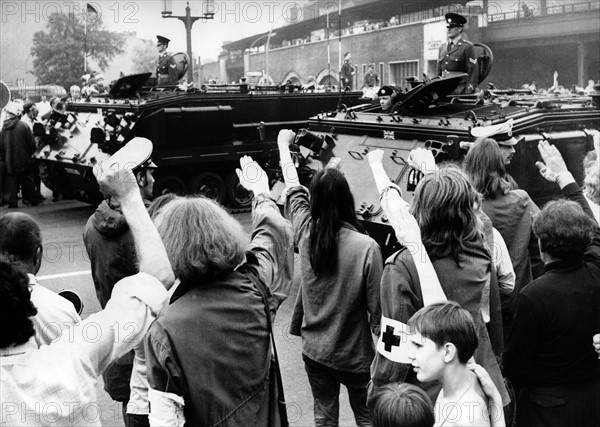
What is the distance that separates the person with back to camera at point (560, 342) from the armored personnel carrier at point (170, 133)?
9603 mm

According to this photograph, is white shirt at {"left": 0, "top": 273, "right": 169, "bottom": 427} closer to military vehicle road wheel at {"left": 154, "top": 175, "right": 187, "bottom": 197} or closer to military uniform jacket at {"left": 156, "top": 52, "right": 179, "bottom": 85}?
military vehicle road wheel at {"left": 154, "top": 175, "right": 187, "bottom": 197}

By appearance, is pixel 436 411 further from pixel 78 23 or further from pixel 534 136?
pixel 78 23

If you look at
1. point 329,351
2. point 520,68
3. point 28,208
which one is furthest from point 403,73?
point 329,351

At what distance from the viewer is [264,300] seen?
305 centimetres

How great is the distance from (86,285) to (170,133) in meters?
4.24

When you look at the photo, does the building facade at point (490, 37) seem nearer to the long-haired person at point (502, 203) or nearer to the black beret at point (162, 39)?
the black beret at point (162, 39)

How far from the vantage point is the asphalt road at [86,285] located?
576 cm

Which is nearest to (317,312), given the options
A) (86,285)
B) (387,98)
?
(387,98)

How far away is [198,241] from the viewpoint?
A: 9.47ft

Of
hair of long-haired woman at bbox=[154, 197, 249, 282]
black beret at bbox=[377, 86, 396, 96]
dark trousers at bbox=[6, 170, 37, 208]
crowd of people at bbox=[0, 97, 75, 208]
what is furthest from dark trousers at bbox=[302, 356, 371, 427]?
dark trousers at bbox=[6, 170, 37, 208]

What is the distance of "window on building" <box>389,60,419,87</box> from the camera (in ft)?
115

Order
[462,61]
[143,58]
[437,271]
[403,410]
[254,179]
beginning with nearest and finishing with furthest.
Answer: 1. [403,410]
2. [437,271]
3. [254,179]
4. [462,61]
5. [143,58]

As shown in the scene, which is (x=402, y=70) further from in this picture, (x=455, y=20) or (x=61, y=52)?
(x=455, y=20)

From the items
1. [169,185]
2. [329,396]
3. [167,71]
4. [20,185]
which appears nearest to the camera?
[329,396]
